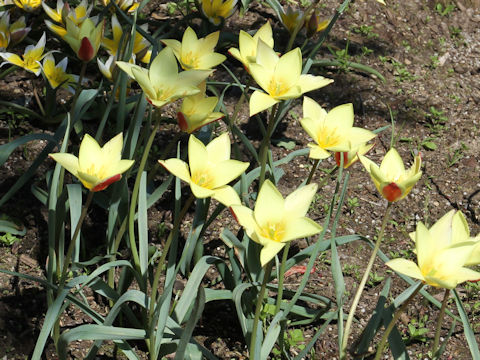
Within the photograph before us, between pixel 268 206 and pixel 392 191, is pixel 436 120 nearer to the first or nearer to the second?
pixel 392 191

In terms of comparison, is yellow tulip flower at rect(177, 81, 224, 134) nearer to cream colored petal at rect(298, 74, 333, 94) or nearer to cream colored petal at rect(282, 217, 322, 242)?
cream colored petal at rect(298, 74, 333, 94)

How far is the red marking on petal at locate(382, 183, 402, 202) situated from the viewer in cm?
121

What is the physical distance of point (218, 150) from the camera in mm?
1311

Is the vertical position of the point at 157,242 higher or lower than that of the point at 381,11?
lower

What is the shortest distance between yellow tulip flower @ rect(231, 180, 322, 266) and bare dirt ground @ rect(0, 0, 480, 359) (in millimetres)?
673

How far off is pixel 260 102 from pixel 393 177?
0.32 metres

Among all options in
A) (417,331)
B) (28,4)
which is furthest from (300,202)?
(28,4)

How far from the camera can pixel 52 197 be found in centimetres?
155

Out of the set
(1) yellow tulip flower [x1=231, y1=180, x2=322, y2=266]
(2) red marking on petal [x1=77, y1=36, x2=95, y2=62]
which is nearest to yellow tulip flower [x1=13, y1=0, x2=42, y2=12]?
(2) red marking on petal [x1=77, y1=36, x2=95, y2=62]

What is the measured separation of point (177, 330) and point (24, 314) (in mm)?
523

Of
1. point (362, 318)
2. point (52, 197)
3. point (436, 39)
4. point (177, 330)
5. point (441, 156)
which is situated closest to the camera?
point (177, 330)

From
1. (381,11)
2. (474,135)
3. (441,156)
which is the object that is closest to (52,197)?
(441,156)

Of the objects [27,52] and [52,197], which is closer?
[52,197]

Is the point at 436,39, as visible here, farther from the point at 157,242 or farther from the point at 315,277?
the point at 157,242
